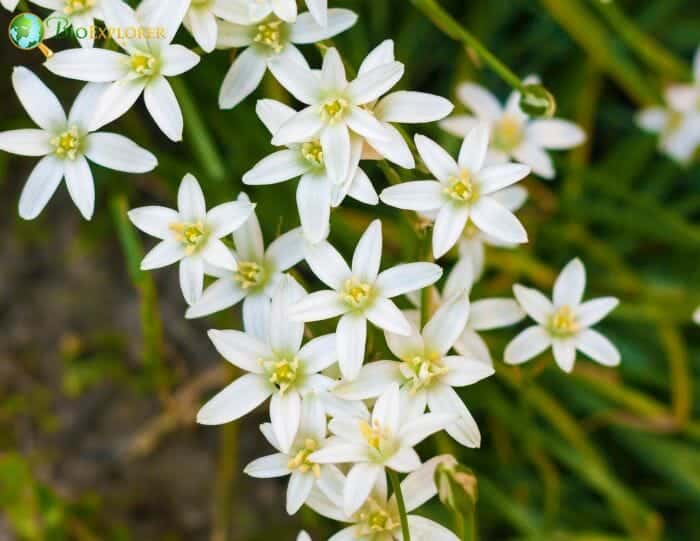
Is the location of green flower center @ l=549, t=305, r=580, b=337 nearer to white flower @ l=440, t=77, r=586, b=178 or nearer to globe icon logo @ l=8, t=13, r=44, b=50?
white flower @ l=440, t=77, r=586, b=178

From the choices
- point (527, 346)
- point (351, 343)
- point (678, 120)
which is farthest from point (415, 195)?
point (678, 120)

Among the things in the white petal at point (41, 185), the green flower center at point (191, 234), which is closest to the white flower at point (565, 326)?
the green flower center at point (191, 234)

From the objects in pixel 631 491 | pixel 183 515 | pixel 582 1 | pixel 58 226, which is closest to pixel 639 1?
pixel 582 1

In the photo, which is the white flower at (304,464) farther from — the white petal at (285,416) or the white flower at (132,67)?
the white flower at (132,67)

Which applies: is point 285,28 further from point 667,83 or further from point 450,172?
point 667,83

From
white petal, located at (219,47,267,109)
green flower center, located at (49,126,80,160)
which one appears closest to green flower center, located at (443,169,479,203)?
white petal, located at (219,47,267,109)
